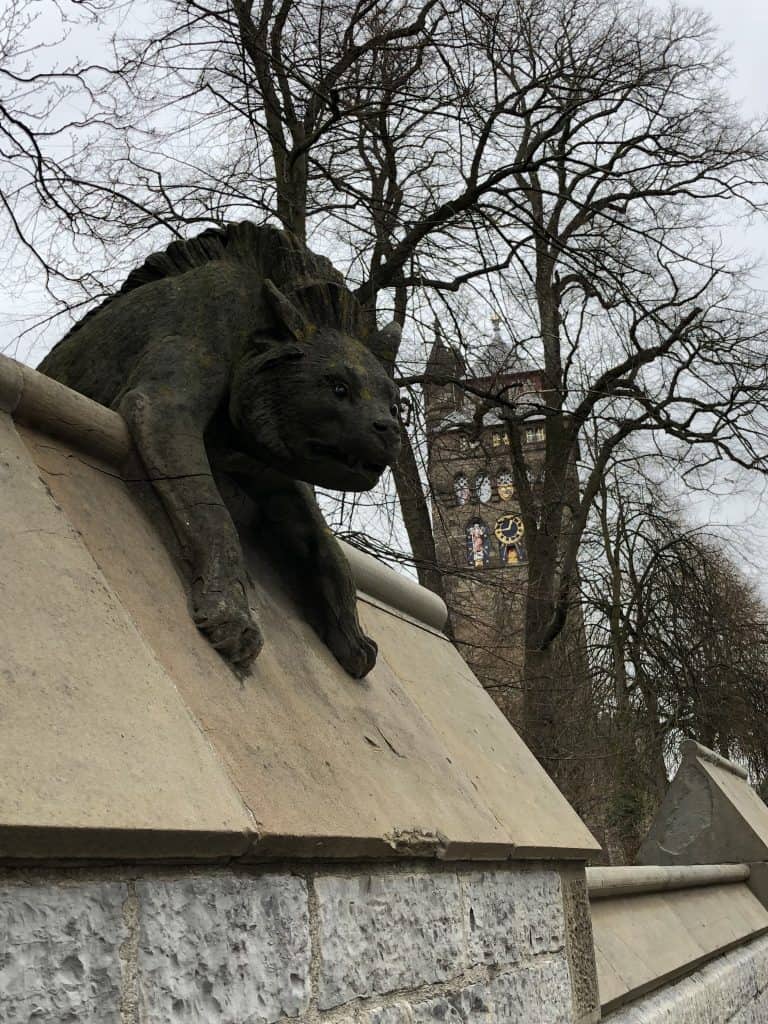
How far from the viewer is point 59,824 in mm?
1279

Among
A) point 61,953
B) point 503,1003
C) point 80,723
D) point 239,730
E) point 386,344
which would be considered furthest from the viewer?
point 386,344

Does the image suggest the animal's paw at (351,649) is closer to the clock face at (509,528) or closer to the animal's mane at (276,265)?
the animal's mane at (276,265)

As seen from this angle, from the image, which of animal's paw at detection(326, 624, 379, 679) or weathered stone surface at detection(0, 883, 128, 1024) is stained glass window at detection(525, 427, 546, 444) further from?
weathered stone surface at detection(0, 883, 128, 1024)

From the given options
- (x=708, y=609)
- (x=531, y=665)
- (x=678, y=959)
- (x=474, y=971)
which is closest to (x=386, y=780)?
(x=474, y=971)

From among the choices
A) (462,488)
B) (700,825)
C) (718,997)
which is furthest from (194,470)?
(462,488)

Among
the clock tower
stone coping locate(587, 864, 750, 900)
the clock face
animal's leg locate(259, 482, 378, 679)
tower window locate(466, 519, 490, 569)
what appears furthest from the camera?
the clock face

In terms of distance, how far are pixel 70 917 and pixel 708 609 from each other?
12.2 meters

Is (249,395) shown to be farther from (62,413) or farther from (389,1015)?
(389,1015)

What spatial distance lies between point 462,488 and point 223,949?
301 inches

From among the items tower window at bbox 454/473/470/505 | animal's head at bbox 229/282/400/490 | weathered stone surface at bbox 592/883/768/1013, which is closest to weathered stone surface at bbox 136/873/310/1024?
animal's head at bbox 229/282/400/490

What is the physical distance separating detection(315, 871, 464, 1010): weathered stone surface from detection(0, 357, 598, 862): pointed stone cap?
0.06 m

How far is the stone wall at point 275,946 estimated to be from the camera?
4.33 feet

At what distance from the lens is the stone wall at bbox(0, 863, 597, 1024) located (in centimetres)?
132

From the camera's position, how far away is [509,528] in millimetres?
11375
